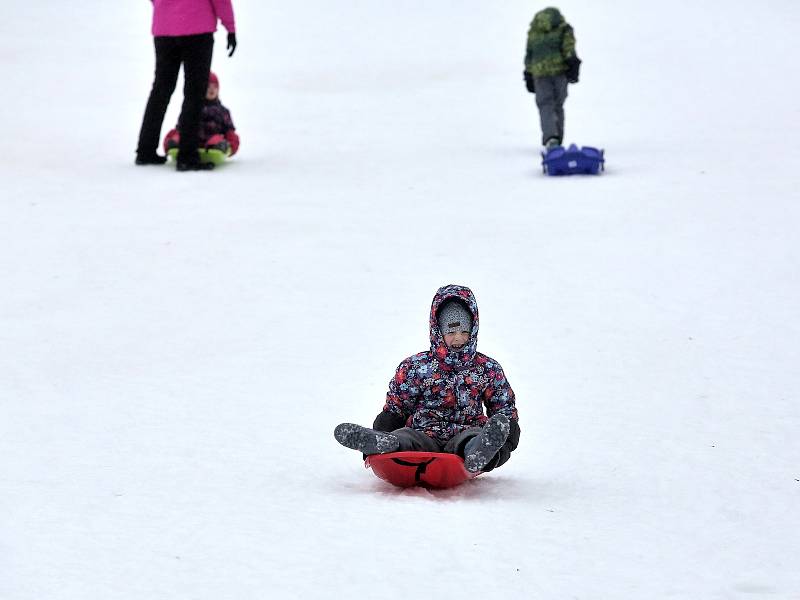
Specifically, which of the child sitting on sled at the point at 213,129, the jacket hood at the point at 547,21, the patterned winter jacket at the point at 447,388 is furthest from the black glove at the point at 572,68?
the patterned winter jacket at the point at 447,388

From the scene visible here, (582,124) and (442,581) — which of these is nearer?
(442,581)

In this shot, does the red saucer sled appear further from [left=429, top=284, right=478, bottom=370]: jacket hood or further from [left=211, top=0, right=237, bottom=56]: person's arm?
[left=211, top=0, right=237, bottom=56]: person's arm

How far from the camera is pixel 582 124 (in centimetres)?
1199

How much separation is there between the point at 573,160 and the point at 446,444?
215 inches

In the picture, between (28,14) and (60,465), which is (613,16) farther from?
(60,465)

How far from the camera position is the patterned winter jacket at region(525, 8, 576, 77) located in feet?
34.2

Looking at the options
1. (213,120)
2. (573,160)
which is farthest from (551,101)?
(213,120)

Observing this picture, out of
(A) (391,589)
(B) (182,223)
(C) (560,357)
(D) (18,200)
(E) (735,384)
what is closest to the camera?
(A) (391,589)

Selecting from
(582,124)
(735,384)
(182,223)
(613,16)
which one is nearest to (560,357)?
(735,384)

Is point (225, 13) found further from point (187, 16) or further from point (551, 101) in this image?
point (551, 101)

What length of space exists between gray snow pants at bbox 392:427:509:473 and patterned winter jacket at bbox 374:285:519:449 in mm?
83

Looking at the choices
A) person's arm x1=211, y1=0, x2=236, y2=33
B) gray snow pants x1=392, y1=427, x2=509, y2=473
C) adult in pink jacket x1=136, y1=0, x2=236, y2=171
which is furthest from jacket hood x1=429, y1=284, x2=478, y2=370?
person's arm x1=211, y1=0, x2=236, y2=33

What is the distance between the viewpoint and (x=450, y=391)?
162 inches

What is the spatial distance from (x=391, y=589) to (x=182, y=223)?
4.95 metres
